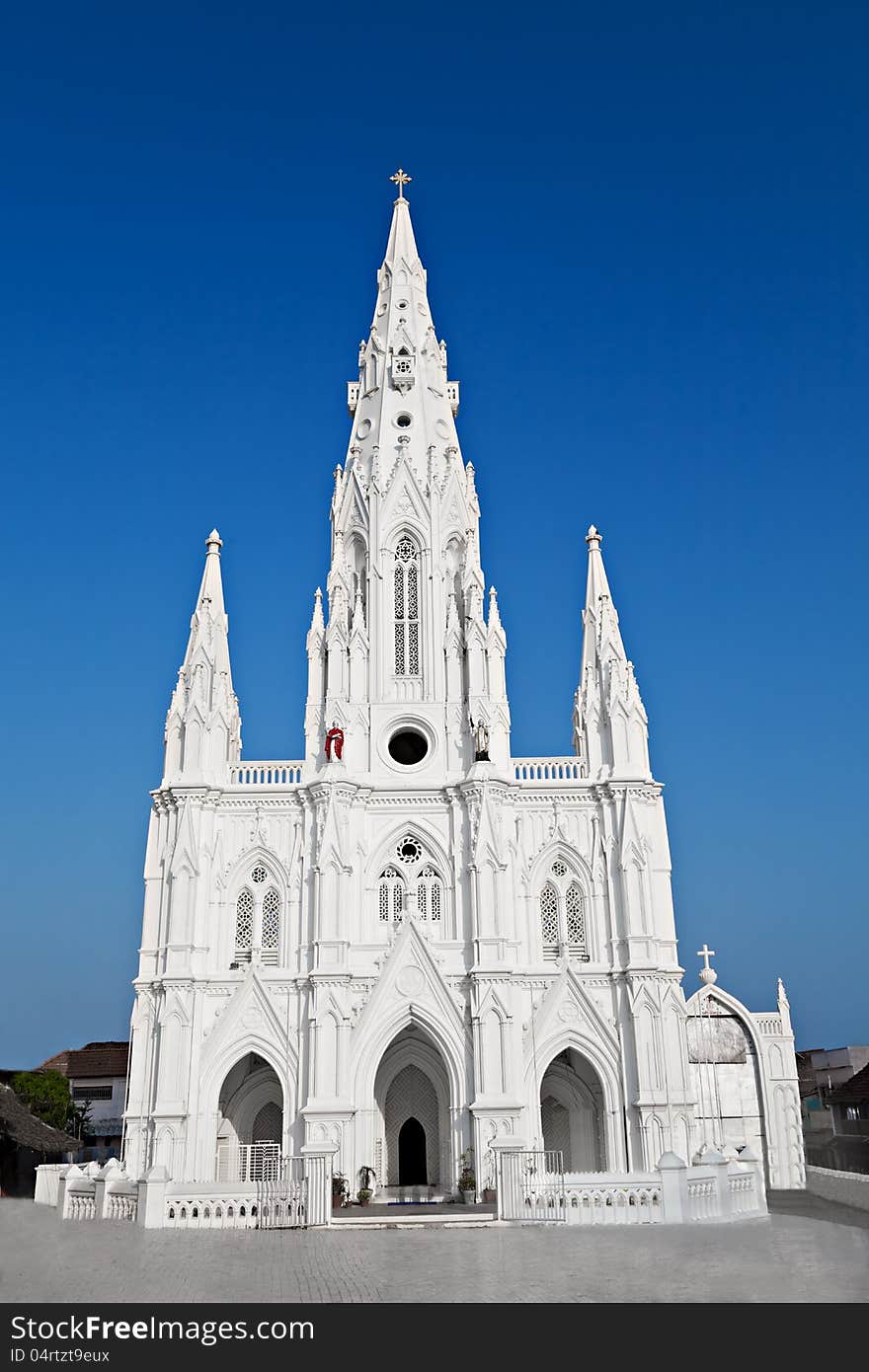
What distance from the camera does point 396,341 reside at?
161ft

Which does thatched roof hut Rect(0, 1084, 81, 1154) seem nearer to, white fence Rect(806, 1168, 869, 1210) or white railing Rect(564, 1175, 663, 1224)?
white railing Rect(564, 1175, 663, 1224)

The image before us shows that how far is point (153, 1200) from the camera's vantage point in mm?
25078

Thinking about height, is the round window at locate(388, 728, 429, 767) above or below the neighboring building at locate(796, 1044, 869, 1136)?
above

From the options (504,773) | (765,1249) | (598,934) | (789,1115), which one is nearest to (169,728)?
(504,773)

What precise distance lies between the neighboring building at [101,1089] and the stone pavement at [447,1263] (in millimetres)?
40774

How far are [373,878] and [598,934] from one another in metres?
7.66

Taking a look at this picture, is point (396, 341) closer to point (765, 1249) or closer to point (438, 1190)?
point (438, 1190)

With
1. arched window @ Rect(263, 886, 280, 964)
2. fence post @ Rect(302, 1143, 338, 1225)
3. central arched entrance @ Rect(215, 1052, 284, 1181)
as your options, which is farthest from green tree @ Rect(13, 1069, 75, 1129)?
fence post @ Rect(302, 1143, 338, 1225)

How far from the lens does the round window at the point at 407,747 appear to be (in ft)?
139

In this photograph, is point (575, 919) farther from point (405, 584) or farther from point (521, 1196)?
point (521, 1196)

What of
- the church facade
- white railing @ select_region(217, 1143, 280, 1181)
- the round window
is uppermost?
the round window

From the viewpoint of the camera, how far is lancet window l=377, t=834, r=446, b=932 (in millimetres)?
38375

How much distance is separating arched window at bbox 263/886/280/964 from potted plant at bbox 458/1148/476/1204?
8862 mm

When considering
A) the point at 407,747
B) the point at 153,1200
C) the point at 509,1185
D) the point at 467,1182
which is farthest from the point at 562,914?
the point at 153,1200
